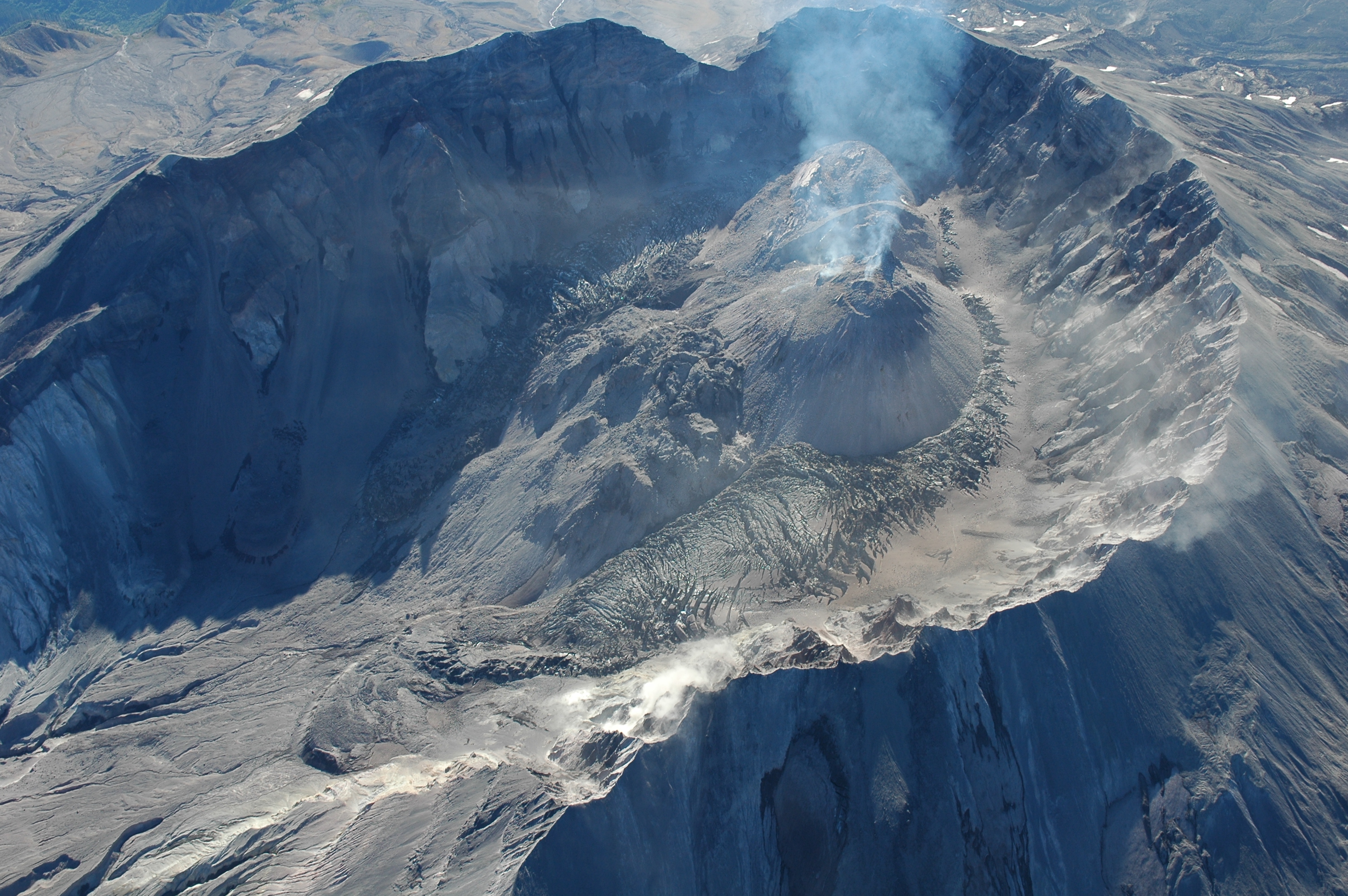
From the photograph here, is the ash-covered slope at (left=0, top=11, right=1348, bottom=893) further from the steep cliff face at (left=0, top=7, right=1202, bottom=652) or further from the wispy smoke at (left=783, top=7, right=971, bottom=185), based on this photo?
the wispy smoke at (left=783, top=7, right=971, bottom=185)

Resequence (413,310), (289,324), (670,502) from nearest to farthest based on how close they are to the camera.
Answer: (670,502) → (289,324) → (413,310)

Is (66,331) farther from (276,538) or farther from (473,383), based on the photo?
(473,383)

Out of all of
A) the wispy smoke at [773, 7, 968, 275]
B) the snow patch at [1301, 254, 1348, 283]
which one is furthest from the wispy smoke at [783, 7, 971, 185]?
the snow patch at [1301, 254, 1348, 283]

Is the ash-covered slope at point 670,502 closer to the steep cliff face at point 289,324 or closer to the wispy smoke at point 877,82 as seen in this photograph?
the steep cliff face at point 289,324

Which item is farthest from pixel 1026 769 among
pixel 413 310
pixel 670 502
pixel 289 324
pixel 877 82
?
pixel 877 82

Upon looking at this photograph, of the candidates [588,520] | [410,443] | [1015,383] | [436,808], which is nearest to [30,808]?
[436,808]

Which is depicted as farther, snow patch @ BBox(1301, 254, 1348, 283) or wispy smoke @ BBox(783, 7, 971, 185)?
wispy smoke @ BBox(783, 7, 971, 185)

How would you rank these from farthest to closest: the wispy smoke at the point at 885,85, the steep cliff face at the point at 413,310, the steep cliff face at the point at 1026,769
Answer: the wispy smoke at the point at 885,85 < the steep cliff face at the point at 413,310 < the steep cliff face at the point at 1026,769

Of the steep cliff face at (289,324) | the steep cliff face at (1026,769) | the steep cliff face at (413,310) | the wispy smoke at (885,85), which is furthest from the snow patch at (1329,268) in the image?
the steep cliff face at (289,324)

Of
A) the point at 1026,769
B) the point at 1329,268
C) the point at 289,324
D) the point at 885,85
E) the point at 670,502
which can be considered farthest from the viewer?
the point at 885,85

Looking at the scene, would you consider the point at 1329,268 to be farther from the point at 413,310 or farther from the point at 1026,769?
the point at 413,310
